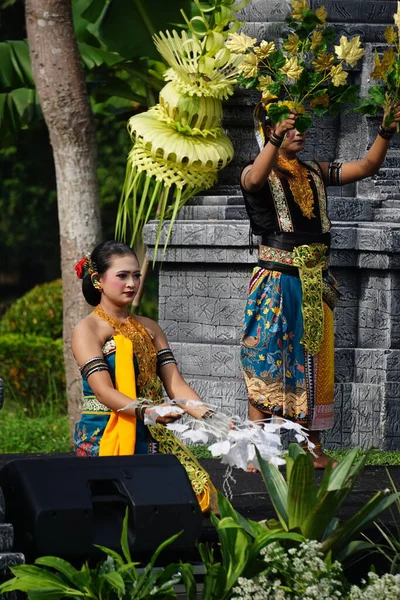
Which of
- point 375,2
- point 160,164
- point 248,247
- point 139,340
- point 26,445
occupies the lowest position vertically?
point 26,445

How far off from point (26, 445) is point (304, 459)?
5.18 meters

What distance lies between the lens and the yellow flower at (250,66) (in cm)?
637

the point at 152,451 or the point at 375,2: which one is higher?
the point at 375,2

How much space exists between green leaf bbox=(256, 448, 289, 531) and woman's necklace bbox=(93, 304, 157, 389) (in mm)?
1116

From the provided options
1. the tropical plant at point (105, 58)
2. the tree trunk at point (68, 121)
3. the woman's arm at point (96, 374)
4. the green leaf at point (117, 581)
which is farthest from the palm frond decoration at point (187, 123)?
the green leaf at point (117, 581)

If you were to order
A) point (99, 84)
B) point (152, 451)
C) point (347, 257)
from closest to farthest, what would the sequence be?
point (152, 451)
point (347, 257)
point (99, 84)

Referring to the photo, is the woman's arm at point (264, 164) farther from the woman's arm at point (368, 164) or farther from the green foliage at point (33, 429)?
the green foliage at point (33, 429)

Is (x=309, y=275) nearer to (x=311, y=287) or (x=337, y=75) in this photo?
(x=311, y=287)

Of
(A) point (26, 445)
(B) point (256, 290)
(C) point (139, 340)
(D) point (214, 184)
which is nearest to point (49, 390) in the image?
(A) point (26, 445)

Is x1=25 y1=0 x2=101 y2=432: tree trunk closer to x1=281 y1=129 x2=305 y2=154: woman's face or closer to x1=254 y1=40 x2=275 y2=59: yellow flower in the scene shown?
x1=281 y1=129 x2=305 y2=154: woman's face

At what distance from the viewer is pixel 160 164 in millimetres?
8266

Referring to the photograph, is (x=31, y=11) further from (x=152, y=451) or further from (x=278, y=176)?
(x=152, y=451)

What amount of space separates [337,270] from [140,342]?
257 centimetres

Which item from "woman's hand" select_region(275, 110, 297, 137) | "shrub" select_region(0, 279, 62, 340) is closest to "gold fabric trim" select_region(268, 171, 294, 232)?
"woman's hand" select_region(275, 110, 297, 137)
